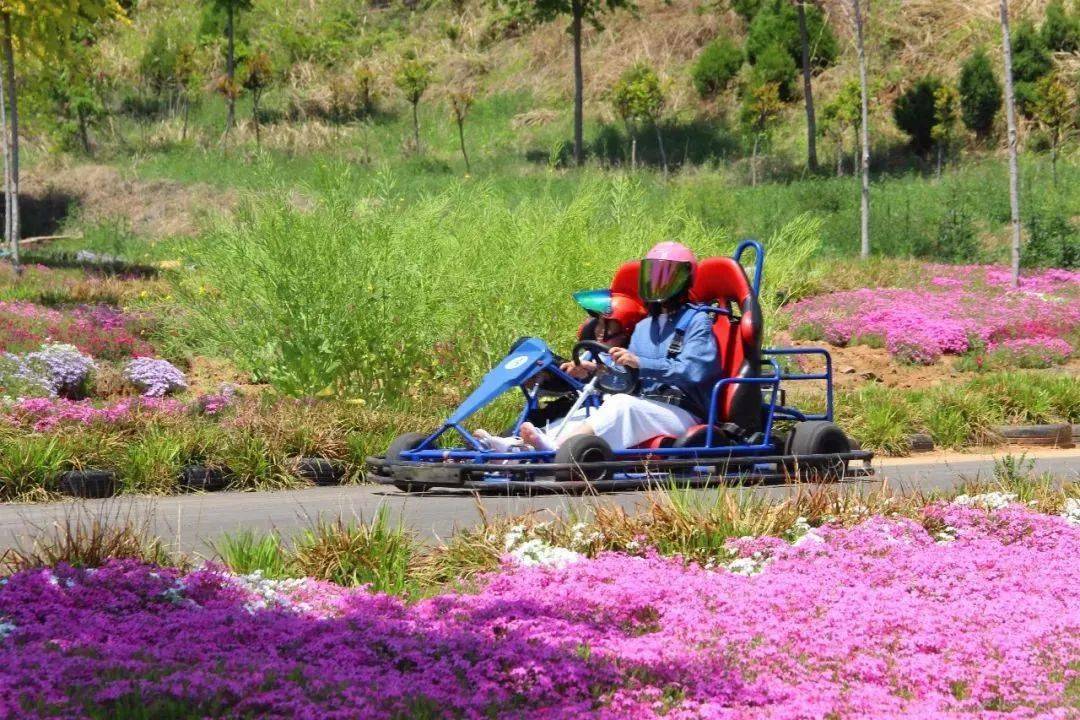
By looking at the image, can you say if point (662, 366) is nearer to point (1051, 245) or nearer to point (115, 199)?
point (1051, 245)

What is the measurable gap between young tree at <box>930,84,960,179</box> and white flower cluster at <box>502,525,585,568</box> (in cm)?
3512

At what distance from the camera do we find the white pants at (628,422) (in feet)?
33.2

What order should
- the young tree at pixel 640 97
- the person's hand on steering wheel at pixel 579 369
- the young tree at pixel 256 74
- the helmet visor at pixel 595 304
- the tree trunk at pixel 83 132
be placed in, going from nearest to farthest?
the person's hand on steering wheel at pixel 579 369 → the helmet visor at pixel 595 304 → the young tree at pixel 640 97 → the young tree at pixel 256 74 → the tree trunk at pixel 83 132

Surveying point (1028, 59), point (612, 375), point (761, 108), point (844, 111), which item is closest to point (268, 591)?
point (612, 375)

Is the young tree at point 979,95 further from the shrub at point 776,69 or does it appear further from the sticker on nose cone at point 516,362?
the sticker on nose cone at point 516,362

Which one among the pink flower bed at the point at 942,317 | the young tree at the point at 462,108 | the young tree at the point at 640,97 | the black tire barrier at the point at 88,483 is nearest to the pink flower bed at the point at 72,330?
the black tire barrier at the point at 88,483

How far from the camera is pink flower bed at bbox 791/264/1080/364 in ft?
68.1

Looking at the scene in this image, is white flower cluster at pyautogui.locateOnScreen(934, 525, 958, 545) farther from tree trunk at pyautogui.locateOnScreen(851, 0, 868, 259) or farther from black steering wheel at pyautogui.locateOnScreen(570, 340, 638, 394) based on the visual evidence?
tree trunk at pyautogui.locateOnScreen(851, 0, 868, 259)

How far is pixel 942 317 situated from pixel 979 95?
23792mm

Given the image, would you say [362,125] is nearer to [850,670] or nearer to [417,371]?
[417,371]

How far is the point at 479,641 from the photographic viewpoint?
18.1 ft

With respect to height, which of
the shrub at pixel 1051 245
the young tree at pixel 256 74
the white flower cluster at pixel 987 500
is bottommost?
the white flower cluster at pixel 987 500

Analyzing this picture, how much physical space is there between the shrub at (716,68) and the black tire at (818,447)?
140ft

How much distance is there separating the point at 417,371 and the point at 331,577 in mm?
7874
